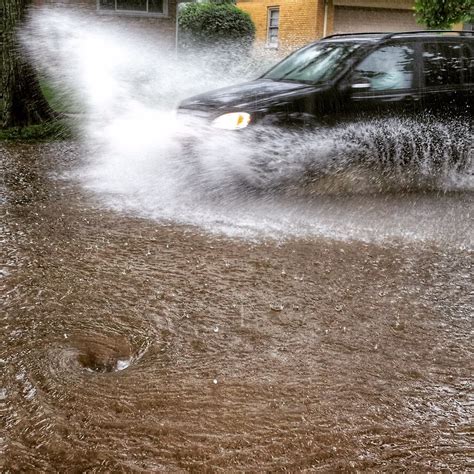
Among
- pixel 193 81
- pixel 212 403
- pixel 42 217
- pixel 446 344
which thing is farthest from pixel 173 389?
pixel 193 81

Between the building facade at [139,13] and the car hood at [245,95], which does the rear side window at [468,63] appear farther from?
the building facade at [139,13]

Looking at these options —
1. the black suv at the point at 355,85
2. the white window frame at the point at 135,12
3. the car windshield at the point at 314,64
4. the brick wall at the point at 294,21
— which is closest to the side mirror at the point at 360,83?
the black suv at the point at 355,85

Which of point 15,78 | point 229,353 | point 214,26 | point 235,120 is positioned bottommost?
point 229,353

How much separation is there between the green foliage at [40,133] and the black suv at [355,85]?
4.07 metres

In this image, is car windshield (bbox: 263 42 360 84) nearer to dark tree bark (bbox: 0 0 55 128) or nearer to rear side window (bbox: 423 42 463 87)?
rear side window (bbox: 423 42 463 87)

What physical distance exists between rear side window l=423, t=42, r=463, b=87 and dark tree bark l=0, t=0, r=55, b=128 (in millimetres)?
6388

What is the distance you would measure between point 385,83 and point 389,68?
21 centimetres

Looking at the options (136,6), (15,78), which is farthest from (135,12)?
(15,78)

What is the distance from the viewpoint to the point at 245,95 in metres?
6.52

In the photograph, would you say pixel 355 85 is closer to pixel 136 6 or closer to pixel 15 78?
pixel 15 78

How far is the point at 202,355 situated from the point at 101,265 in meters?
1.55

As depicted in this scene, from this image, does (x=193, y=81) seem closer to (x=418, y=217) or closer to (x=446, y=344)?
(x=418, y=217)

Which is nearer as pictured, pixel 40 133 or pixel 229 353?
pixel 229 353

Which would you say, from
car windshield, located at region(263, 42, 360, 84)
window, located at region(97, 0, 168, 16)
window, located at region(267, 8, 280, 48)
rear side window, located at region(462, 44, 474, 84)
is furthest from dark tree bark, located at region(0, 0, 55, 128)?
window, located at region(267, 8, 280, 48)
